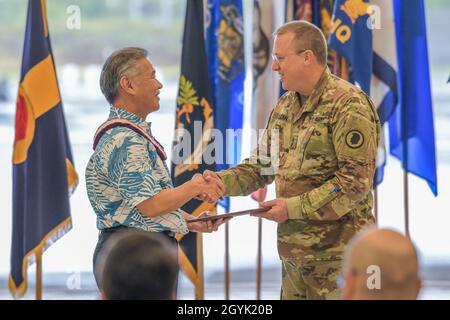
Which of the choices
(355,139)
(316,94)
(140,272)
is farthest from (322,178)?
(140,272)

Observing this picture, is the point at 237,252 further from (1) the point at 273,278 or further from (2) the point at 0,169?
(2) the point at 0,169

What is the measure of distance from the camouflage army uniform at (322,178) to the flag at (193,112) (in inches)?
46.9

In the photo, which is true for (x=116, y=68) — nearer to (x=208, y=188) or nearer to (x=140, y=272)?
(x=208, y=188)

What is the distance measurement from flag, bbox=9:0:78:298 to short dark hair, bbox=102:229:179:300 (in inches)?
96.7

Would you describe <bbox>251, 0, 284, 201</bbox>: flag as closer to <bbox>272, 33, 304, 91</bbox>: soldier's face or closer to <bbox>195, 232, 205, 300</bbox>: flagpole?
<bbox>195, 232, 205, 300</bbox>: flagpole

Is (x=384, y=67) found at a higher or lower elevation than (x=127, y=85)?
higher

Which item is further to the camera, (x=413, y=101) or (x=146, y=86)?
(x=413, y=101)

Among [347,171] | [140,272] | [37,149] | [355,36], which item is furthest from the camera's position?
[355,36]

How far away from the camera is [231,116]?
15.2 ft

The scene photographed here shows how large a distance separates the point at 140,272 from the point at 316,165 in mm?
1403

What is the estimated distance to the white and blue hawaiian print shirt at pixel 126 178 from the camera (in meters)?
2.83

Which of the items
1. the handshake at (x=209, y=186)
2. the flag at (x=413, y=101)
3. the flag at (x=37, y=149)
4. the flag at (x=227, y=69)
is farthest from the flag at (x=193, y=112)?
the handshake at (x=209, y=186)

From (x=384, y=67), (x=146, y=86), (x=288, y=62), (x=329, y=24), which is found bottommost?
(x=146, y=86)

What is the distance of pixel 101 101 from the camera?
6215mm
